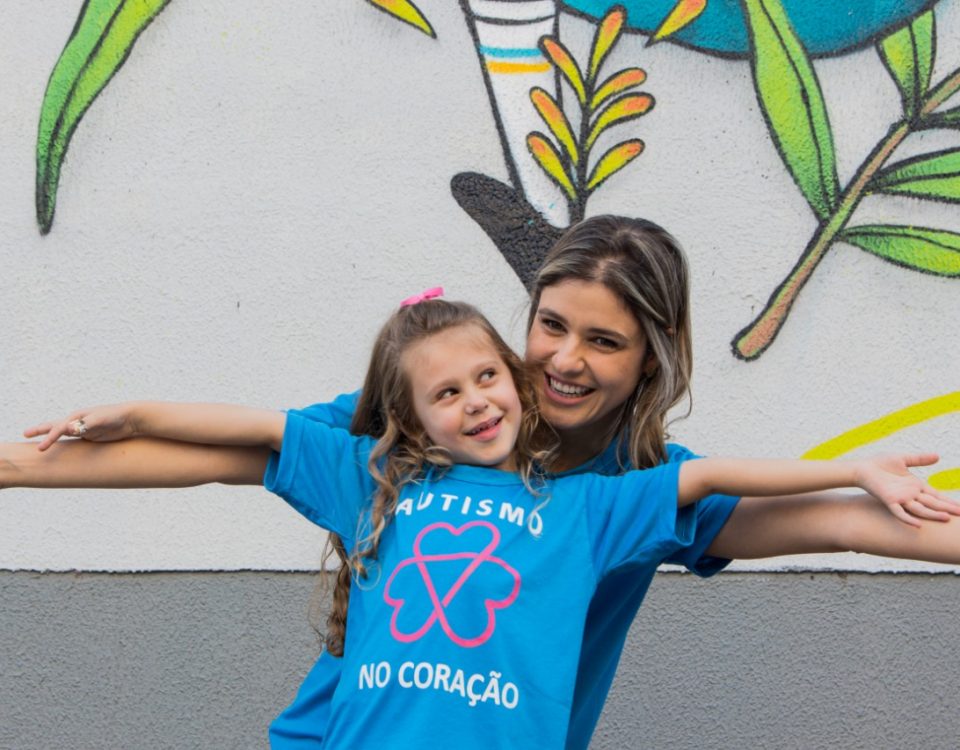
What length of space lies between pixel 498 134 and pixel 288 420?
166 cm

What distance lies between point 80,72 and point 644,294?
Result: 2.08 metres

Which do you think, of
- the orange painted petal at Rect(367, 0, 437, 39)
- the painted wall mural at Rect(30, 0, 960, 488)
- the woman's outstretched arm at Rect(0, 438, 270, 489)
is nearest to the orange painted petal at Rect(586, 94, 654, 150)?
the painted wall mural at Rect(30, 0, 960, 488)

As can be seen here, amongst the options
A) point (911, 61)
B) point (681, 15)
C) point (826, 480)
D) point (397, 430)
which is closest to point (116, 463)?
point (397, 430)

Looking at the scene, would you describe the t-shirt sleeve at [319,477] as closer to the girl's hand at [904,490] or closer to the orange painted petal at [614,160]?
the girl's hand at [904,490]

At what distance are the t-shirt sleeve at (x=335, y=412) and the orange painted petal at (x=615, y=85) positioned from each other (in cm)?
147

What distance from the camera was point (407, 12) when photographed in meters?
3.29

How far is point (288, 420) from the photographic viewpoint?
1867 millimetres

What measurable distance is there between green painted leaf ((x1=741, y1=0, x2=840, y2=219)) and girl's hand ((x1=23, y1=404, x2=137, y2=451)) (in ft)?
7.02

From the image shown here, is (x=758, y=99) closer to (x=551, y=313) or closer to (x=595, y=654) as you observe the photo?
(x=551, y=313)

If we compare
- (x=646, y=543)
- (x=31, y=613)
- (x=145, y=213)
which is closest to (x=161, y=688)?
(x=31, y=613)

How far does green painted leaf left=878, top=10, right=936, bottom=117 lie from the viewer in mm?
3222

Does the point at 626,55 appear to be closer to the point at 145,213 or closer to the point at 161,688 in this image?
the point at 145,213

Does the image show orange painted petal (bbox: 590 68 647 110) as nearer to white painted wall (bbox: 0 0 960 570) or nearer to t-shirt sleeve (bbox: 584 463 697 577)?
white painted wall (bbox: 0 0 960 570)

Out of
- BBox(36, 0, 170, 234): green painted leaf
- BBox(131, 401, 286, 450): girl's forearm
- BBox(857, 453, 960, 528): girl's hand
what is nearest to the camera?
BBox(857, 453, 960, 528): girl's hand
